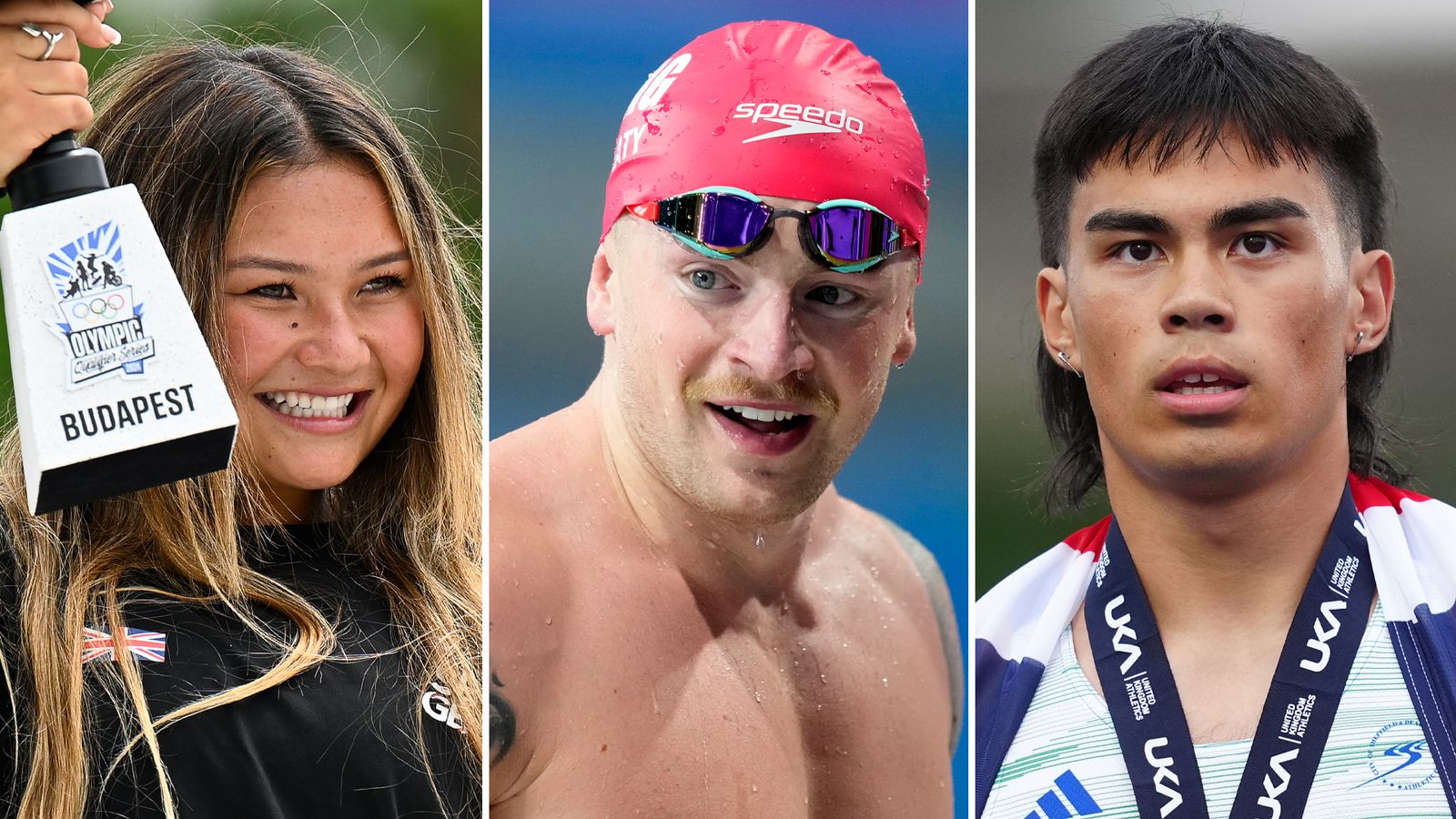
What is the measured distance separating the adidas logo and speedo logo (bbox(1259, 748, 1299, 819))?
0.93 feet

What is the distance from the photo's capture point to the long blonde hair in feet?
7.06

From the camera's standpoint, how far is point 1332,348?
2.48 metres

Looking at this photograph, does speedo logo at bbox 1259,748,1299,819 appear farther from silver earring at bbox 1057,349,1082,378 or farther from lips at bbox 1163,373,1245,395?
silver earring at bbox 1057,349,1082,378

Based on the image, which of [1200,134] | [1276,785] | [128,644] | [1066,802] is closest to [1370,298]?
[1200,134]

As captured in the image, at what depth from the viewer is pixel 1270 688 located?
2439 mm

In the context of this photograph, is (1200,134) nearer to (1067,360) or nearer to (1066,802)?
(1067,360)

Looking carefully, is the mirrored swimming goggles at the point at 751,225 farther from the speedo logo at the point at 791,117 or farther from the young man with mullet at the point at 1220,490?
the young man with mullet at the point at 1220,490

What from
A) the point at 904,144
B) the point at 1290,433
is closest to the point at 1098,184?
the point at 904,144

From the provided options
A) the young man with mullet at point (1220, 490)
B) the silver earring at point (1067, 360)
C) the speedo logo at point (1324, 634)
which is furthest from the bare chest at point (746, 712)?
the speedo logo at point (1324, 634)

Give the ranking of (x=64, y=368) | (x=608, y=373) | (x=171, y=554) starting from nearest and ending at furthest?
(x=64, y=368), (x=171, y=554), (x=608, y=373)

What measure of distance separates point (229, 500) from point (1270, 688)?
183 cm

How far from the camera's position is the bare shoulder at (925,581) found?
8.29 feet

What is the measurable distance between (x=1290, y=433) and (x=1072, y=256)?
0.50 metres

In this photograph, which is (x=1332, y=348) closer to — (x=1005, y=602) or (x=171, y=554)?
(x=1005, y=602)
